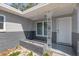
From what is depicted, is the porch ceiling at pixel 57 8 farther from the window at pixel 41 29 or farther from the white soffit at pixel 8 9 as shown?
the window at pixel 41 29

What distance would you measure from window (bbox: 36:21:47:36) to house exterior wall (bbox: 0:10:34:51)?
1.43 metres

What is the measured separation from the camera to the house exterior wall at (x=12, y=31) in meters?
9.71

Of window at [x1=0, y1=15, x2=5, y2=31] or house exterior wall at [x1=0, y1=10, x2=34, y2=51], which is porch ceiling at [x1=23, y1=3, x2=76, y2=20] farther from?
window at [x1=0, y1=15, x2=5, y2=31]

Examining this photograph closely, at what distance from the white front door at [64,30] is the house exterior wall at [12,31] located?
9.18 feet

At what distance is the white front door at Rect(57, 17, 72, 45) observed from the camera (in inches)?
374

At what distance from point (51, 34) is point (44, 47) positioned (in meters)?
3.00

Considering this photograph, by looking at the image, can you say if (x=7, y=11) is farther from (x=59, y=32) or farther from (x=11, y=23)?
(x=59, y=32)

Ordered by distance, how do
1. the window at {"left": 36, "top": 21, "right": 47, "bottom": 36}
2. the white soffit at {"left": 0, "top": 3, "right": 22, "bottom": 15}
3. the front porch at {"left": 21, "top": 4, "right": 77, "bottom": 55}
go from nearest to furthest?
the front porch at {"left": 21, "top": 4, "right": 77, "bottom": 55} → the white soffit at {"left": 0, "top": 3, "right": 22, "bottom": 15} → the window at {"left": 36, "top": 21, "right": 47, "bottom": 36}

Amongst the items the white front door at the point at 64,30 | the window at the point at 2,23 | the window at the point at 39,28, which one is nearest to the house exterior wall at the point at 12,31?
the window at the point at 2,23

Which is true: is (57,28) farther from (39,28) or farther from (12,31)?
(12,31)

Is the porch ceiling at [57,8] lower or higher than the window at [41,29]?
higher

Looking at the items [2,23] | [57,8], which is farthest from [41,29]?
[57,8]

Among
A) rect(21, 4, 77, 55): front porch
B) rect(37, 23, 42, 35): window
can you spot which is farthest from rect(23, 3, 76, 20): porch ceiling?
rect(37, 23, 42, 35): window

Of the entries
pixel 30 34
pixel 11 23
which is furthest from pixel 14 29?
pixel 30 34
